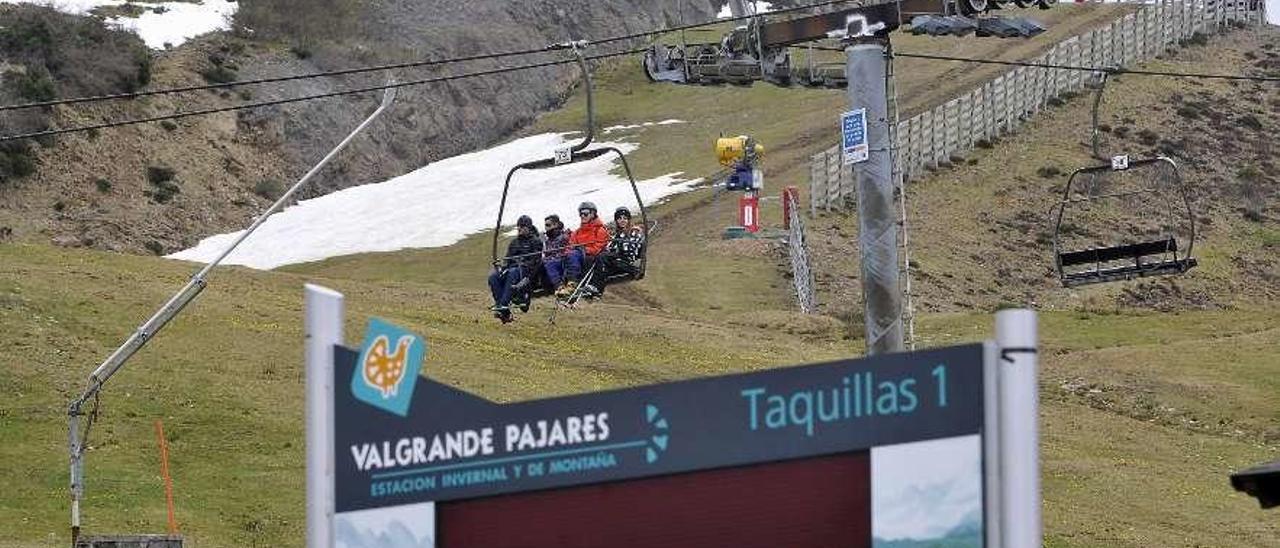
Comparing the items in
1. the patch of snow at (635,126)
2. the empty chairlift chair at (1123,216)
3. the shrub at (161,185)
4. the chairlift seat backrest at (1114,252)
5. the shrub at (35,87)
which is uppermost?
the shrub at (35,87)

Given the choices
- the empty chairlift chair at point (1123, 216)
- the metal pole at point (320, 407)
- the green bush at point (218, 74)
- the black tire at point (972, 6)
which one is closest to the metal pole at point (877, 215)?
the black tire at point (972, 6)

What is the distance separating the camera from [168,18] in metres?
106

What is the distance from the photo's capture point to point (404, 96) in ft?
345

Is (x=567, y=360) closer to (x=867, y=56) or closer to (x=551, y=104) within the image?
(x=867, y=56)

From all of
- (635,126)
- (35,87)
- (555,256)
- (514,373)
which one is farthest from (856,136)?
(635,126)

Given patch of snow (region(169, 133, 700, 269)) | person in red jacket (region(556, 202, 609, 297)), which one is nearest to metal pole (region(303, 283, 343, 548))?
person in red jacket (region(556, 202, 609, 297))

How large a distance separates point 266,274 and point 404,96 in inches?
1858

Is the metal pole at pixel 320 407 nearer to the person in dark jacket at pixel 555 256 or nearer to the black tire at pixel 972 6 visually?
the black tire at pixel 972 6

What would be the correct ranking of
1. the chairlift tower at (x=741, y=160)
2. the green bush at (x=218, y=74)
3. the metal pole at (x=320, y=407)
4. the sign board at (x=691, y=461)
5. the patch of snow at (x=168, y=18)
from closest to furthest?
the sign board at (x=691, y=461)
the metal pole at (x=320, y=407)
the chairlift tower at (x=741, y=160)
the green bush at (x=218, y=74)
the patch of snow at (x=168, y=18)

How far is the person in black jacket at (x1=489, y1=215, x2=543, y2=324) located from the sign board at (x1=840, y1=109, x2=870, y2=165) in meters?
14.9

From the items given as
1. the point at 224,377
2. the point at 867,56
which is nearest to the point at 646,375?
the point at 224,377

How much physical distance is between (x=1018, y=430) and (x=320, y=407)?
357cm

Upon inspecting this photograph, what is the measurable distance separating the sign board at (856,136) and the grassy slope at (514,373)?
15308 millimetres

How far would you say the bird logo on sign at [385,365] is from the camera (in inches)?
460
